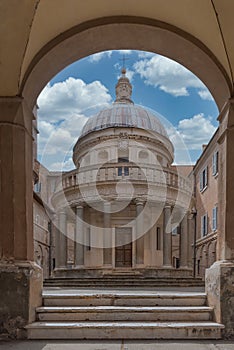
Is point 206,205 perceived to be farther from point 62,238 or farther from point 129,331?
point 129,331

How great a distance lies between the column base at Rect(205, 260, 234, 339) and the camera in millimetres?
4691

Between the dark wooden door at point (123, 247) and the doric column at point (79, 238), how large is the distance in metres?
2.76

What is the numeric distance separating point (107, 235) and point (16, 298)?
20.7 m

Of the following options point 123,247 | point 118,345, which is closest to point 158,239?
point 123,247

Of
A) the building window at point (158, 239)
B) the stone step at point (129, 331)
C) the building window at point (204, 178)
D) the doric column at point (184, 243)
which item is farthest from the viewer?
the building window at point (204, 178)

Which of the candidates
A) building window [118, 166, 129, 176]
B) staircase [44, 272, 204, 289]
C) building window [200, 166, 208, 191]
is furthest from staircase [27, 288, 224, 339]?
building window [200, 166, 208, 191]

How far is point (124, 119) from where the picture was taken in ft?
101

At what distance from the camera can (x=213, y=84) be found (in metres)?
5.66

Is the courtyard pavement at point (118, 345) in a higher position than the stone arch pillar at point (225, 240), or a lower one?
lower

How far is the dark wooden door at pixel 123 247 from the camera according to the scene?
2658cm

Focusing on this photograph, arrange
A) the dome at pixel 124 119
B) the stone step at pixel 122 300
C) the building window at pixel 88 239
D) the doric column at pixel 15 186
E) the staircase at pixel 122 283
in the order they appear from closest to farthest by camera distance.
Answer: the doric column at pixel 15 186, the stone step at pixel 122 300, the staircase at pixel 122 283, the building window at pixel 88 239, the dome at pixel 124 119

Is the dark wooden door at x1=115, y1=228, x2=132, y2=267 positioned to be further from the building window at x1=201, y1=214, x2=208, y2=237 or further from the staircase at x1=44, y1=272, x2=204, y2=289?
the staircase at x1=44, y1=272, x2=204, y2=289

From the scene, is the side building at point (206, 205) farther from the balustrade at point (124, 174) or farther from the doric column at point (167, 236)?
the balustrade at point (124, 174)

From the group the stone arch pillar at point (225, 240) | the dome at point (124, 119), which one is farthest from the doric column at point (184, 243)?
the stone arch pillar at point (225, 240)
